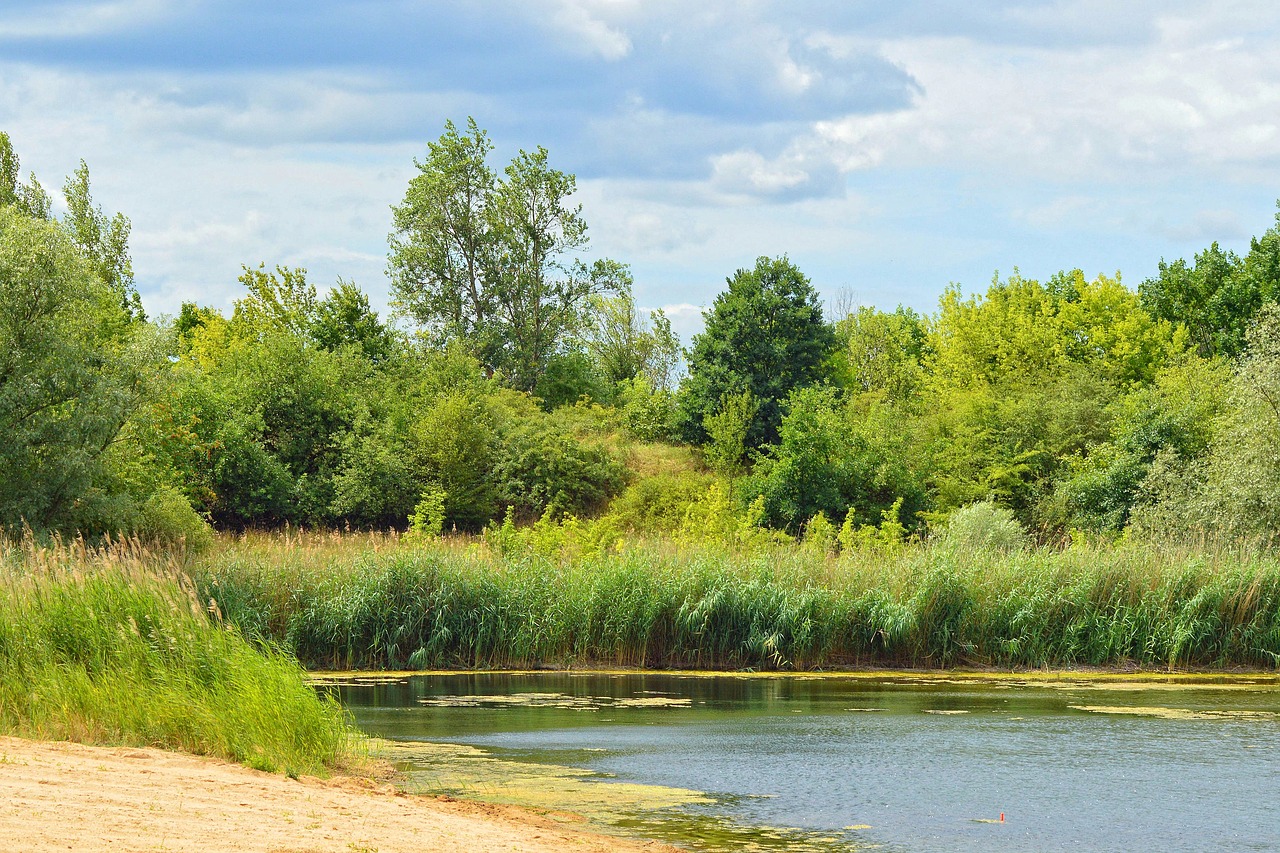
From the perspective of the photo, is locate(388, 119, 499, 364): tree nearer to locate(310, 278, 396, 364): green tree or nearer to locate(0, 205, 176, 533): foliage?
locate(310, 278, 396, 364): green tree

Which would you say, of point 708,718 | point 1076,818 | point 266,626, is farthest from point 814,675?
point 1076,818

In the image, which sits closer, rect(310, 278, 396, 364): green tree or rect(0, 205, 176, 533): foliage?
rect(0, 205, 176, 533): foliage

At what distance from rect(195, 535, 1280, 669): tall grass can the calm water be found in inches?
46.2

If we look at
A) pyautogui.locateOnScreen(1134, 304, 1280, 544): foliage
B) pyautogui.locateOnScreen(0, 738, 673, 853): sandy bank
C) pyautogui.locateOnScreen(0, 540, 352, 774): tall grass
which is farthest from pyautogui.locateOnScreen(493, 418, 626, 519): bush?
pyautogui.locateOnScreen(0, 738, 673, 853): sandy bank

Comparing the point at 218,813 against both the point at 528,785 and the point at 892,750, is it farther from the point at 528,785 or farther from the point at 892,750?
the point at 892,750

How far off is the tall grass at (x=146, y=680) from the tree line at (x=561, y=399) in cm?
1359

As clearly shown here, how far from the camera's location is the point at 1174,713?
16953mm

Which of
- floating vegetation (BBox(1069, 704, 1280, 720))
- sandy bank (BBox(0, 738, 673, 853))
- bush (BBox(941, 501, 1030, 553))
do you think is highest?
bush (BBox(941, 501, 1030, 553))

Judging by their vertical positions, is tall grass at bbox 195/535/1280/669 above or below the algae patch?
above

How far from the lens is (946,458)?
44.5m

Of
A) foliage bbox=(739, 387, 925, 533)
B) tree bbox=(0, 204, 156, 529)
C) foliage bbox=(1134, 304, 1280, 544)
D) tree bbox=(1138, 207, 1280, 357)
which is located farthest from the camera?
tree bbox=(1138, 207, 1280, 357)

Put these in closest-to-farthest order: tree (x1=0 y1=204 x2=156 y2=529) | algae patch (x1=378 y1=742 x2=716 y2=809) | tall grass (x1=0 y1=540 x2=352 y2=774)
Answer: algae patch (x1=378 y1=742 x2=716 y2=809), tall grass (x1=0 y1=540 x2=352 y2=774), tree (x1=0 y1=204 x2=156 y2=529)

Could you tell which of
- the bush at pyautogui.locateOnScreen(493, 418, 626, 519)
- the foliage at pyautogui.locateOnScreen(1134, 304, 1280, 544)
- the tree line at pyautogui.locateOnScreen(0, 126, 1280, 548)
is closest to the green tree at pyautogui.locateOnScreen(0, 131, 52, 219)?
the tree line at pyautogui.locateOnScreen(0, 126, 1280, 548)

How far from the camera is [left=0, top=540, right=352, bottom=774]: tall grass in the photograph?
11.4 metres
